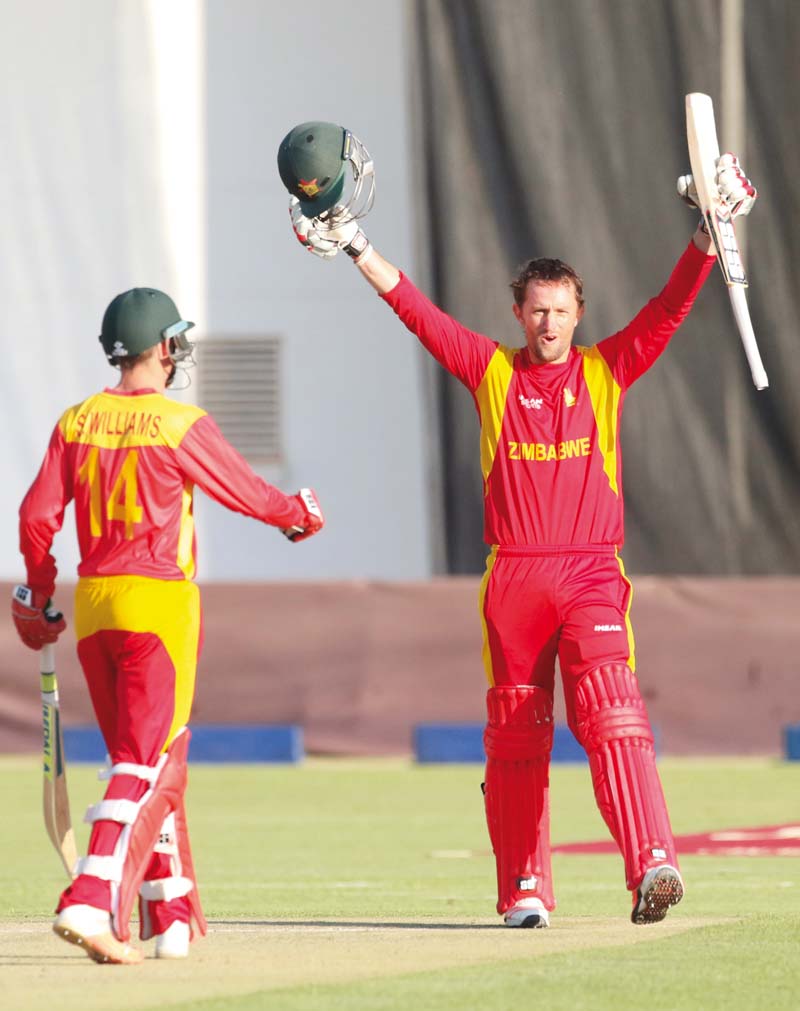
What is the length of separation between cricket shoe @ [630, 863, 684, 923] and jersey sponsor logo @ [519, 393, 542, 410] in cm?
156

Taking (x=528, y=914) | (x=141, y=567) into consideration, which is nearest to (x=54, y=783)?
(x=141, y=567)

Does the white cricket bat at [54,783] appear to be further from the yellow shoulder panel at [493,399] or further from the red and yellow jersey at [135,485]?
the yellow shoulder panel at [493,399]

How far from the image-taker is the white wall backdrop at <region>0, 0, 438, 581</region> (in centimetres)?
2069

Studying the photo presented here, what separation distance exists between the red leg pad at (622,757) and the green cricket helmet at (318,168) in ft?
5.86

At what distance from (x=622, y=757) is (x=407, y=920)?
1.02m

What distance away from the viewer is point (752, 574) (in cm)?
1964

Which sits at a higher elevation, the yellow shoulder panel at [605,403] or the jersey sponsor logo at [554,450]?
the yellow shoulder panel at [605,403]

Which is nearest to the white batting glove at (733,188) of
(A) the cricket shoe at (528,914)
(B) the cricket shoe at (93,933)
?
(A) the cricket shoe at (528,914)

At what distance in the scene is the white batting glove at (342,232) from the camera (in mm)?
7500

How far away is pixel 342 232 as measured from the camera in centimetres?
754

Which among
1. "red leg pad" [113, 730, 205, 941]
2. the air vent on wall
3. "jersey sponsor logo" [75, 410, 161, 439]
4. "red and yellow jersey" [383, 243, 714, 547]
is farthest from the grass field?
the air vent on wall

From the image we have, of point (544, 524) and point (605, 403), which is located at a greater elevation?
point (605, 403)

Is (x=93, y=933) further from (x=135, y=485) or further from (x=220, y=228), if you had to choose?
(x=220, y=228)

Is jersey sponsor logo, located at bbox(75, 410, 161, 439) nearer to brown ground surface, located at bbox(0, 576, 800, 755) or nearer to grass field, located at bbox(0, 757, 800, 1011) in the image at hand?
grass field, located at bbox(0, 757, 800, 1011)
